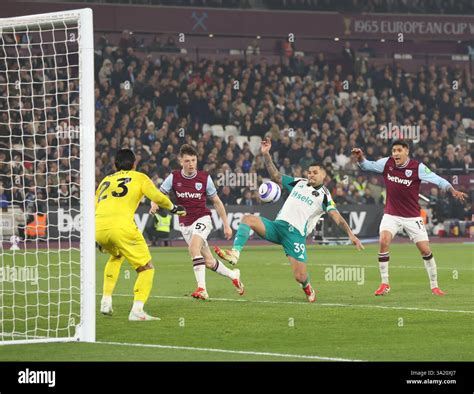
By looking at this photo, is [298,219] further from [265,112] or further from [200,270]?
[265,112]

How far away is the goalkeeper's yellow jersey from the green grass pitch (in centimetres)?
117

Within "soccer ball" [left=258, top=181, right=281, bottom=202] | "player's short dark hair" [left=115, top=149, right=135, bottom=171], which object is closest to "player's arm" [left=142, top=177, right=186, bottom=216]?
"player's short dark hair" [left=115, top=149, right=135, bottom=171]

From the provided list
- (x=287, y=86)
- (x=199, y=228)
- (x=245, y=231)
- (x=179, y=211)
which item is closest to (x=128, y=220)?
(x=179, y=211)

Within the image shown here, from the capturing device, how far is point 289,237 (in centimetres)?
1504

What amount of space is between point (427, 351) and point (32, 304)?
251 inches

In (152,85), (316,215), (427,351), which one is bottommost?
(427,351)

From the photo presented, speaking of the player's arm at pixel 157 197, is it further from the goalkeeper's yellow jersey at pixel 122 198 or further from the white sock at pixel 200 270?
the white sock at pixel 200 270

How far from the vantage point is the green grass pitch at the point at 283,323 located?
32.7 ft

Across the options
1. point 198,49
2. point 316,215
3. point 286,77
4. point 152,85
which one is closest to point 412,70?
point 286,77

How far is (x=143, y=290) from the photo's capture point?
12.7 m

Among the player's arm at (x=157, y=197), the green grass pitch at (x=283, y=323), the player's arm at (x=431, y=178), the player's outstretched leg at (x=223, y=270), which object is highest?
the player's arm at (x=431, y=178)

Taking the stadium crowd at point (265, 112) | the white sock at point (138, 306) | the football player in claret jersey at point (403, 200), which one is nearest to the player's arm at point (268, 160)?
the football player in claret jersey at point (403, 200)

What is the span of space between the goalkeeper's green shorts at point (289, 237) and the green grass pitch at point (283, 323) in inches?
26.6
